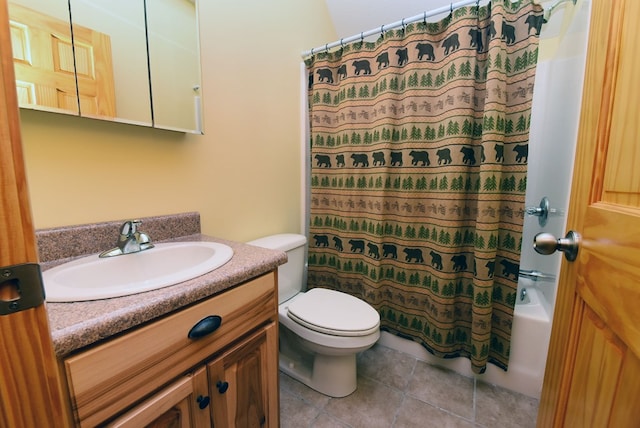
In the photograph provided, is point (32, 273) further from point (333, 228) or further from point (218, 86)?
point (333, 228)

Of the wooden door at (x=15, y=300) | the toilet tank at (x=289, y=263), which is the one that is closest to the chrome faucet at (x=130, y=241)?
the toilet tank at (x=289, y=263)

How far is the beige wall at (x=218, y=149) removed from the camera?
834 mm

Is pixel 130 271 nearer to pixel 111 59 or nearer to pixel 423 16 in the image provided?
pixel 111 59

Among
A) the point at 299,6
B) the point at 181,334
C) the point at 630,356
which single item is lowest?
the point at 181,334

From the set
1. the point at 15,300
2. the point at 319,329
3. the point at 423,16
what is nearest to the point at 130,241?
the point at 15,300

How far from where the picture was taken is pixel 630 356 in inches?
15.5

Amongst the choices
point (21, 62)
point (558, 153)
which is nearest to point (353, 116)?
point (558, 153)

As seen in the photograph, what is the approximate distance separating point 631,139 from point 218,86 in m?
1.37

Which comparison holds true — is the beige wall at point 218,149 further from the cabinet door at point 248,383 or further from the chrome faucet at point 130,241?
the cabinet door at point 248,383

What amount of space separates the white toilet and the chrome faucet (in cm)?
56

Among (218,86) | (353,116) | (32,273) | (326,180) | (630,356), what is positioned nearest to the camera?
(32,273)

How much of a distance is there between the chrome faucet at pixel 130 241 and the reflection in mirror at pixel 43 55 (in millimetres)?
380

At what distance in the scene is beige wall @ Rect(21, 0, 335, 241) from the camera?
83 centimetres

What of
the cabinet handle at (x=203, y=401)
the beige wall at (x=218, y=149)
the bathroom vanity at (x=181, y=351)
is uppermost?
the beige wall at (x=218, y=149)
